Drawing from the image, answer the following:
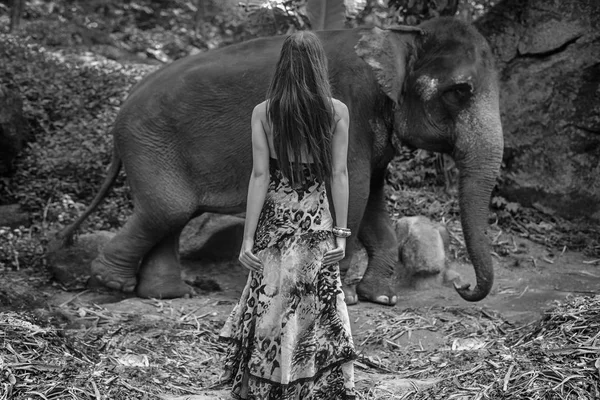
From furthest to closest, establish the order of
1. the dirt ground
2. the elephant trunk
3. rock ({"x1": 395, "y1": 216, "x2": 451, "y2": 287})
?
rock ({"x1": 395, "y1": 216, "x2": 451, "y2": 287})
the elephant trunk
the dirt ground

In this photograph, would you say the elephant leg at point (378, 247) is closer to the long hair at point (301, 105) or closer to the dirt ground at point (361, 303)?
the dirt ground at point (361, 303)

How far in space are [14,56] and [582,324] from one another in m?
9.21

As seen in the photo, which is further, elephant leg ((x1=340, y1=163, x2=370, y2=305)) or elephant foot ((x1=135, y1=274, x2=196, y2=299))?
elephant foot ((x1=135, y1=274, x2=196, y2=299))

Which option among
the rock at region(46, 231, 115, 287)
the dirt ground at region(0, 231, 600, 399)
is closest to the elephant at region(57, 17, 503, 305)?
the rock at region(46, 231, 115, 287)

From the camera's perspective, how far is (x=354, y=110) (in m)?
6.95

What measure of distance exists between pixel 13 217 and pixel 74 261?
1.58m

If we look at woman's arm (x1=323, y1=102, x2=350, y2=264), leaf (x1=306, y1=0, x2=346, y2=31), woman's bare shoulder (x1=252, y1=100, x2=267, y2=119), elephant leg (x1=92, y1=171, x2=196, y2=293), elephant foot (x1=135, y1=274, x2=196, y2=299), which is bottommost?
elephant foot (x1=135, y1=274, x2=196, y2=299)

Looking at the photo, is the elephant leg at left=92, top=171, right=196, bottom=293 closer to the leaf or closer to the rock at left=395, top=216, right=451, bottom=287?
the rock at left=395, top=216, right=451, bottom=287

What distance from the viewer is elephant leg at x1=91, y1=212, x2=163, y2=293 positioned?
301 inches

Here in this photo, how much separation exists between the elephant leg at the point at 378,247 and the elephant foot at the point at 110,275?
1.96 m

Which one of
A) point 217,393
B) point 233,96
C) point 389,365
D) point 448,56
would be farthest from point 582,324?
point 233,96

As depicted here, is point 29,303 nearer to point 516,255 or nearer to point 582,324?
point 582,324

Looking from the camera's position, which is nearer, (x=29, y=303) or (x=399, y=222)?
(x=29, y=303)

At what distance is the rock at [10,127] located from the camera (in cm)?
1005
